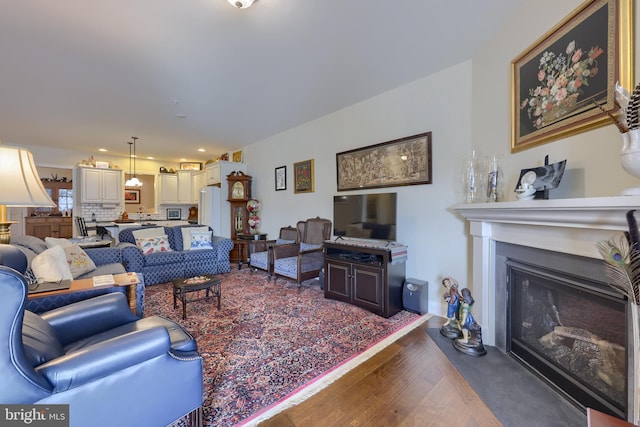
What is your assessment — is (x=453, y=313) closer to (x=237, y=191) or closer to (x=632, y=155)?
(x=632, y=155)

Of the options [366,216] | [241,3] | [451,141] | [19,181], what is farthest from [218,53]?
[451,141]

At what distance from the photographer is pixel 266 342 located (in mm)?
2248

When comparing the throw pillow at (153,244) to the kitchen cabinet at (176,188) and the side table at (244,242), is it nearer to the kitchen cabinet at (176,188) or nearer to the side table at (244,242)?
the side table at (244,242)

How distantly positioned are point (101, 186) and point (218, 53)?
622cm

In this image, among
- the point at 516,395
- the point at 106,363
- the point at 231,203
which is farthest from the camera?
the point at 231,203

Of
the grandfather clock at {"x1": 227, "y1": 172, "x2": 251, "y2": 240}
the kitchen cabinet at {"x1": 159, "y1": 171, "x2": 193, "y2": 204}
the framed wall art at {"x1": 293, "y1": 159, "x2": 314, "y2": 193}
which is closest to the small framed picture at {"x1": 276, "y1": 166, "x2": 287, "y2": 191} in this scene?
the framed wall art at {"x1": 293, "y1": 159, "x2": 314, "y2": 193}

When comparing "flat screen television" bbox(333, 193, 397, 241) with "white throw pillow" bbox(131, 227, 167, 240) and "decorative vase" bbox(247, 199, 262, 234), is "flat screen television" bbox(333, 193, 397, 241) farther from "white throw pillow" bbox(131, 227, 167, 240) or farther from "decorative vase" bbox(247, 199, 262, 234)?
"white throw pillow" bbox(131, 227, 167, 240)

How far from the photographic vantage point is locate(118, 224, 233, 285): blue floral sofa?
378cm

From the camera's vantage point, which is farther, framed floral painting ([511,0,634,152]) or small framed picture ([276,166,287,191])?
small framed picture ([276,166,287,191])

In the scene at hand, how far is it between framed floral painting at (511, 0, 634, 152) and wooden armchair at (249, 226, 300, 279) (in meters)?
3.33

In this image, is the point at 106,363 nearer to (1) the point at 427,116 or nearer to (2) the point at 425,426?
(2) the point at 425,426

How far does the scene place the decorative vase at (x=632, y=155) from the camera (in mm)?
1032

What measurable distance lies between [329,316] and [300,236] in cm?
178

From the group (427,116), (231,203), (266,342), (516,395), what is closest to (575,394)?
(516,395)
